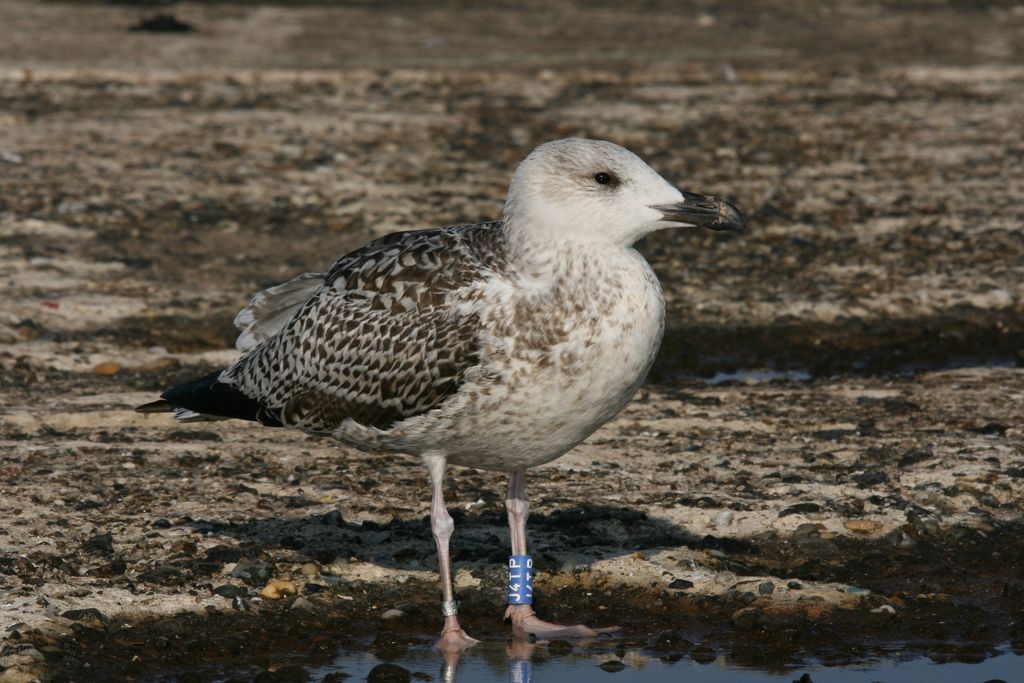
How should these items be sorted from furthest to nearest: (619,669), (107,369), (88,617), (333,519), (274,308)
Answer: (107,369)
(333,519)
(274,308)
(88,617)
(619,669)

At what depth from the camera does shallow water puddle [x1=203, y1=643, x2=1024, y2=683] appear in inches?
226

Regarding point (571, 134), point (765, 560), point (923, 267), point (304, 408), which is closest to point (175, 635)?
point (304, 408)

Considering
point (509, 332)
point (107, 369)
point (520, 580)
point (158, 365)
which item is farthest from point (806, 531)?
point (107, 369)

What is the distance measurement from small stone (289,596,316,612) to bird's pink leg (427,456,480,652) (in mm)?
531

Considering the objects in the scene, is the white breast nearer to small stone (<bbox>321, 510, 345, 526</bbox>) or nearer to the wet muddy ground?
the wet muddy ground

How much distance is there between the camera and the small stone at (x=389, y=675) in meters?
5.71

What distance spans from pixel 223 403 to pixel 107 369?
2.71 meters

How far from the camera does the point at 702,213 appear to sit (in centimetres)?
570

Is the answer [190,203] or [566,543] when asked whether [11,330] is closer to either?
[190,203]

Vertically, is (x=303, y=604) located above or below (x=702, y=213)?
below

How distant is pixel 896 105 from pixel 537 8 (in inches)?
297

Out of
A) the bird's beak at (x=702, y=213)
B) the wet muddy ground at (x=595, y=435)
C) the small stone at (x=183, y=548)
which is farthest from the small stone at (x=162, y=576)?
the bird's beak at (x=702, y=213)

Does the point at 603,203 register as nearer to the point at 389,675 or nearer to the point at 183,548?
the point at 389,675

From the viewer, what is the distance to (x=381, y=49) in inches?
707
